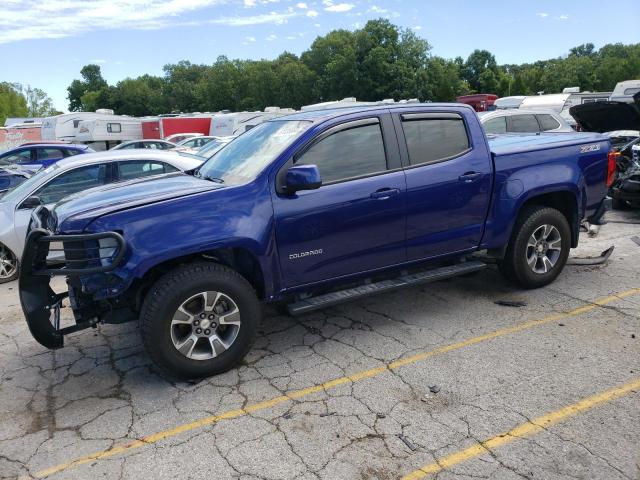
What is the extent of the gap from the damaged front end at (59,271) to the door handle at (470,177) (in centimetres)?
288

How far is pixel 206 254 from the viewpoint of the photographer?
3.91 m

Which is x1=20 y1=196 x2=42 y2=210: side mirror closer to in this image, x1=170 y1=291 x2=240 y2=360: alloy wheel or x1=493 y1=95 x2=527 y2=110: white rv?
x1=170 y1=291 x2=240 y2=360: alloy wheel

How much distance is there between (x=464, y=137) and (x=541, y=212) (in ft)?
3.73

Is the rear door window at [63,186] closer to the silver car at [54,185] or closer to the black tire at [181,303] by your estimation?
the silver car at [54,185]

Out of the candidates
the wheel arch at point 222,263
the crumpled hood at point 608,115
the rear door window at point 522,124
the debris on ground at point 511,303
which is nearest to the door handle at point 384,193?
the wheel arch at point 222,263

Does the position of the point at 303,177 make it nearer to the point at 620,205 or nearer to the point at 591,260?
the point at 591,260

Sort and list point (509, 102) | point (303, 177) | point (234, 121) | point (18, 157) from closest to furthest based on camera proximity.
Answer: point (303, 177) → point (18, 157) → point (509, 102) → point (234, 121)

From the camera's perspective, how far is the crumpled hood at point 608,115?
307 inches

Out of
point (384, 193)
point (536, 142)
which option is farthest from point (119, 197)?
point (536, 142)

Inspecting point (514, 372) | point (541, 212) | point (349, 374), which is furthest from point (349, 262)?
point (541, 212)

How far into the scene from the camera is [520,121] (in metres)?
10.2

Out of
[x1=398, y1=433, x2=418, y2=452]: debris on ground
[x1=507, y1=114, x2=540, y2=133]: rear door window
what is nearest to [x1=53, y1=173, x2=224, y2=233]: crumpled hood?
[x1=398, y1=433, x2=418, y2=452]: debris on ground

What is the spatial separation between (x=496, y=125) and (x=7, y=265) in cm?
850

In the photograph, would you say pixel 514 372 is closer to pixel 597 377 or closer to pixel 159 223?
pixel 597 377
